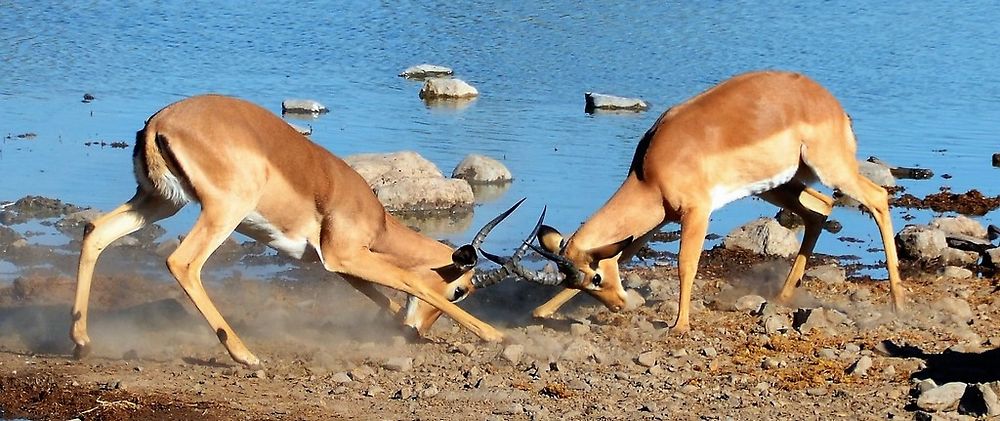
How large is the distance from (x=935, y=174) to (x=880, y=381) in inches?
351

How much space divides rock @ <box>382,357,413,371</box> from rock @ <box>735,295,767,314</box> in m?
2.84

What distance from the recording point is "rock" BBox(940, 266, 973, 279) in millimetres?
12047

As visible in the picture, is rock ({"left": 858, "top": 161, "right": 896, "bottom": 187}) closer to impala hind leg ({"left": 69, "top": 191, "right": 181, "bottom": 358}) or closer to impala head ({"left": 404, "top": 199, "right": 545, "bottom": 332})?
impala head ({"left": 404, "top": 199, "right": 545, "bottom": 332})

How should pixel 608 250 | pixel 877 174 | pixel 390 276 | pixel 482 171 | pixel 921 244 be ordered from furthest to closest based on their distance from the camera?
pixel 877 174 < pixel 482 171 < pixel 921 244 < pixel 608 250 < pixel 390 276

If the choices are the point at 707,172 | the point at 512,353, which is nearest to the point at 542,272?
the point at 512,353

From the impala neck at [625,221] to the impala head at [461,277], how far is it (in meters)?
0.42

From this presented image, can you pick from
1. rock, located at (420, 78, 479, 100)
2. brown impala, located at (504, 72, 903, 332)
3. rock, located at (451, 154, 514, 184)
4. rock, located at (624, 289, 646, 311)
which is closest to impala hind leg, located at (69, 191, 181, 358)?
brown impala, located at (504, 72, 903, 332)

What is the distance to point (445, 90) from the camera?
22625mm

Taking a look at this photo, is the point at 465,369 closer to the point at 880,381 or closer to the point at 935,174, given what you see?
the point at 880,381

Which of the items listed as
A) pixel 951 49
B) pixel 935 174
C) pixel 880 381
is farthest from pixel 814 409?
pixel 951 49

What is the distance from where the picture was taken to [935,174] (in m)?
17.0

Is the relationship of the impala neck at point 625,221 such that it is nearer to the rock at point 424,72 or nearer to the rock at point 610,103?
the rock at point 610,103

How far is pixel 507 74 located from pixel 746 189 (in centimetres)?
1520

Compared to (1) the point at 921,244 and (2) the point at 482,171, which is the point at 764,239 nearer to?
(1) the point at 921,244
